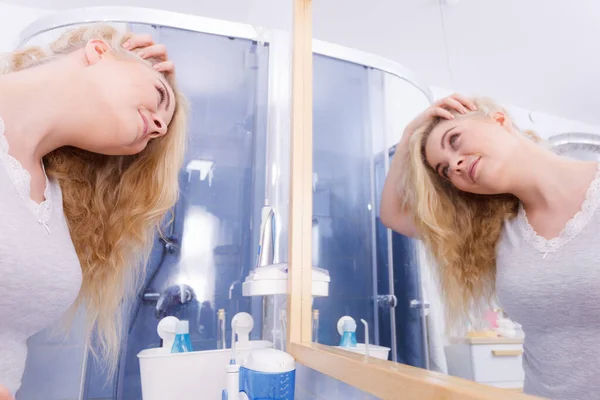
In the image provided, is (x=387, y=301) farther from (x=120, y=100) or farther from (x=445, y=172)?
(x=120, y=100)

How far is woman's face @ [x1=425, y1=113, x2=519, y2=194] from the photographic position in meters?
0.56

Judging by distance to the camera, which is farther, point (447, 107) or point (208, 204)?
point (208, 204)

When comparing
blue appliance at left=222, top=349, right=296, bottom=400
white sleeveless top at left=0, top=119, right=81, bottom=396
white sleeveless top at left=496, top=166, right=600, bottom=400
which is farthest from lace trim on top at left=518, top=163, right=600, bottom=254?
white sleeveless top at left=0, top=119, right=81, bottom=396

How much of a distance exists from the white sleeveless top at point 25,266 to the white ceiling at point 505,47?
2.70ft

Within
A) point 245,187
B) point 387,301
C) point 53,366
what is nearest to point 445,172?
point 387,301

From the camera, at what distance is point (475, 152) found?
0.61 metres

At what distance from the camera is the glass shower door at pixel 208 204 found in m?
1.45

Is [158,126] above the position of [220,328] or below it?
above

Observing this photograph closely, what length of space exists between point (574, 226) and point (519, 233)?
7 cm

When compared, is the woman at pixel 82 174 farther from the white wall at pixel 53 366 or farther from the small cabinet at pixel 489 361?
the small cabinet at pixel 489 361

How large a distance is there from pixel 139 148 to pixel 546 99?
96 centimetres

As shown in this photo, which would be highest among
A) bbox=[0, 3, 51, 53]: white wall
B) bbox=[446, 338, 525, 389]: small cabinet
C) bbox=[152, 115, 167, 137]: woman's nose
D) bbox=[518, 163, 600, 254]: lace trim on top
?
bbox=[0, 3, 51, 53]: white wall

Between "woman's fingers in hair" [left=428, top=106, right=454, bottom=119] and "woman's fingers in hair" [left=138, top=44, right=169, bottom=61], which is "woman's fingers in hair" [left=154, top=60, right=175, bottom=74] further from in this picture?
"woman's fingers in hair" [left=428, top=106, right=454, bottom=119]

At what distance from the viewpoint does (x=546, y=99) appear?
51 centimetres
